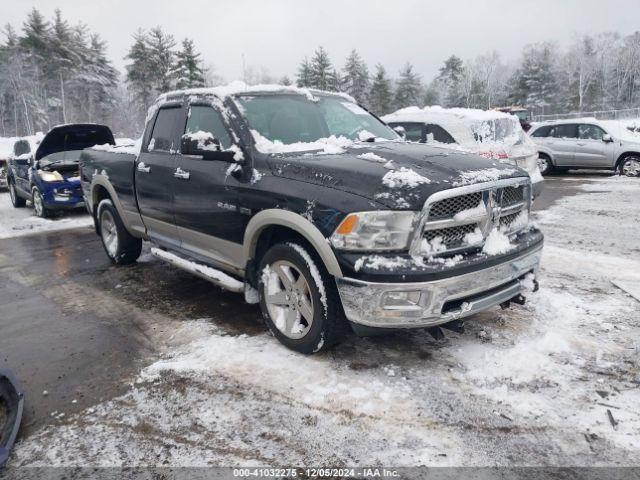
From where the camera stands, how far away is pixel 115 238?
6.38m

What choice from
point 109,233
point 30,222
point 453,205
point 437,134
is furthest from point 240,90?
point 30,222

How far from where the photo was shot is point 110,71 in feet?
195

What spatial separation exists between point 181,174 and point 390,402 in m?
2.78

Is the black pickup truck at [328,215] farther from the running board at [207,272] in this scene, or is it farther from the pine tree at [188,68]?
the pine tree at [188,68]

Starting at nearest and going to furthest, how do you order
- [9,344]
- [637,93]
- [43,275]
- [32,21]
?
[9,344], [43,275], [32,21], [637,93]

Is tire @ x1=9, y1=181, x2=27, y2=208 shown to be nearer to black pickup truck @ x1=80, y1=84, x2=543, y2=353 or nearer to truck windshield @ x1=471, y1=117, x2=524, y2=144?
black pickup truck @ x1=80, y1=84, x2=543, y2=353

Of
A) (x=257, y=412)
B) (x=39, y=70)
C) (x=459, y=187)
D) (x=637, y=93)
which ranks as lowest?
(x=257, y=412)

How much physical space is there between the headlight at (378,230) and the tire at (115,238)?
13.4ft

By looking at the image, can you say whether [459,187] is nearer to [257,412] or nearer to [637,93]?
[257,412]

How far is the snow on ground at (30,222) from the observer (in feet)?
30.4

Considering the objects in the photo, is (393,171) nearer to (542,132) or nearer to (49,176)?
(49,176)

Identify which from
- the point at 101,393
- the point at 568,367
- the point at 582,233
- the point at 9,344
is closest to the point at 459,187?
the point at 568,367

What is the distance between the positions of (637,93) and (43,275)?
251 ft

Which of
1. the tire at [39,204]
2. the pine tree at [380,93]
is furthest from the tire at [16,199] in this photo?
the pine tree at [380,93]
